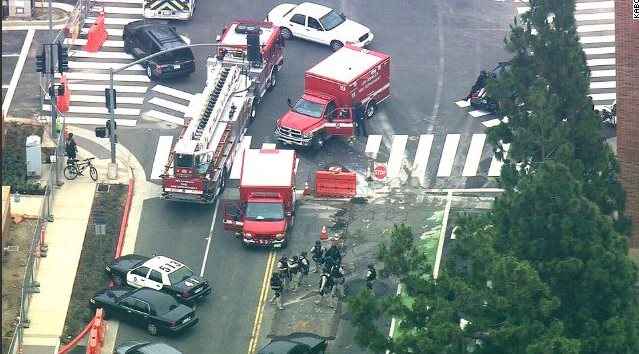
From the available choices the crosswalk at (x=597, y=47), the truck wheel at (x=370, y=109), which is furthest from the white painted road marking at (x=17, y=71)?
the crosswalk at (x=597, y=47)

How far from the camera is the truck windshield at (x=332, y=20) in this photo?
8531 centimetres

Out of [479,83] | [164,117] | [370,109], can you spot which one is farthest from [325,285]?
[479,83]

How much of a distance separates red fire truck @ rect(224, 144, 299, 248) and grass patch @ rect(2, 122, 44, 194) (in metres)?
7.99

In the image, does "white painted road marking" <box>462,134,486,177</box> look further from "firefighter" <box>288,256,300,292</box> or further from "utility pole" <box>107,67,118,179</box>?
"utility pole" <box>107,67,118,179</box>

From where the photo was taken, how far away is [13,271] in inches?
2734

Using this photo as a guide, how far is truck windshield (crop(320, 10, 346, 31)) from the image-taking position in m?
85.3

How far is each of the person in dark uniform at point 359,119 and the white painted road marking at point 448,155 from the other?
3469mm

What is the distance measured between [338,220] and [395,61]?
13623 mm

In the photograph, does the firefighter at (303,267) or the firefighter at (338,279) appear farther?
the firefighter at (303,267)

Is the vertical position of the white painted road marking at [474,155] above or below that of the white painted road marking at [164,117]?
below

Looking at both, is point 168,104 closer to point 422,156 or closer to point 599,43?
point 422,156

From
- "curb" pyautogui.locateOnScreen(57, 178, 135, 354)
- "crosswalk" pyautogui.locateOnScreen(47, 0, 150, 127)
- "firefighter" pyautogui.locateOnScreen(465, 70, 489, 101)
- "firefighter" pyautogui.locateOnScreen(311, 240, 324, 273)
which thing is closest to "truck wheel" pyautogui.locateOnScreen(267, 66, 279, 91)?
"crosswalk" pyautogui.locateOnScreen(47, 0, 150, 127)

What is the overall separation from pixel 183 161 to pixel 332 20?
623 inches

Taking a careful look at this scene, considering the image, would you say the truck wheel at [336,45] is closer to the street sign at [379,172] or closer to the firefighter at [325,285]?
the street sign at [379,172]
